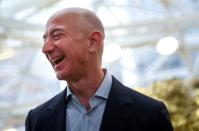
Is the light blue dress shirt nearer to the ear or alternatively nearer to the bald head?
the ear

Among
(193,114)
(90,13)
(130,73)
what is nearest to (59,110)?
(90,13)

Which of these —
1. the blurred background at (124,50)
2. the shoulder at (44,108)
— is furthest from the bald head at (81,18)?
the blurred background at (124,50)

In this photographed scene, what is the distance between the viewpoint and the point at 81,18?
239cm

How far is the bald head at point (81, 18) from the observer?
7.73 feet

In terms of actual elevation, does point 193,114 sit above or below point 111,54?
below

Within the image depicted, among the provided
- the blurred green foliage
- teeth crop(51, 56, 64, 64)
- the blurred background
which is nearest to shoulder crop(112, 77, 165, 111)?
teeth crop(51, 56, 64, 64)

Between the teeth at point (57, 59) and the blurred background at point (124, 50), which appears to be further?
the blurred background at point (124, 50)

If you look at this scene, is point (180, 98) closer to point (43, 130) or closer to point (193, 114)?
point (193, 114)

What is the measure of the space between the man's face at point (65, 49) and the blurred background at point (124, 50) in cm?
359

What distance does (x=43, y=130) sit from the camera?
2.41 m

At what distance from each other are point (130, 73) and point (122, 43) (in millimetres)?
5135

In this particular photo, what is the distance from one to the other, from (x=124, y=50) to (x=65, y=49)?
43.4 ft

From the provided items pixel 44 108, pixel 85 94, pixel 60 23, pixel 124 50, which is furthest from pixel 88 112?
pixel 124 50

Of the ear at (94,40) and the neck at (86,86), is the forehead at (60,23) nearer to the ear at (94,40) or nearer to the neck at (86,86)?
the ear at (94,40)
